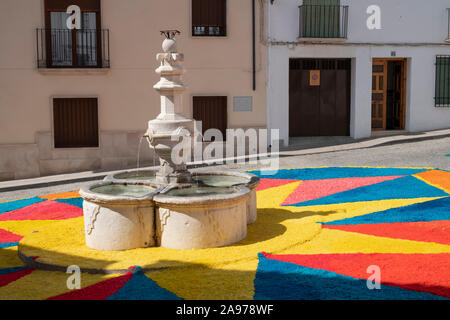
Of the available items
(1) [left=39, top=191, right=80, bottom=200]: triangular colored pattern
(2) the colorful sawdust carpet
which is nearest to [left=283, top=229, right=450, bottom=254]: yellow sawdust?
(2) the colorful sawdust carpet

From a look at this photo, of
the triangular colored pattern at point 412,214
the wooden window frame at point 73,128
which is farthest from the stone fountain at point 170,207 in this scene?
the wooden window frame at point 73,128

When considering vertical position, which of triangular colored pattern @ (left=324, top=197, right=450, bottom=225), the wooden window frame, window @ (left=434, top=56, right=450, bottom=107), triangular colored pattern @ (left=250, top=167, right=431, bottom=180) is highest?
window @ (left=434, top=56, right=450, bottom=107)

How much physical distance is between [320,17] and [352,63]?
6.92 ft

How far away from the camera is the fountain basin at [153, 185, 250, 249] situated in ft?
24.2

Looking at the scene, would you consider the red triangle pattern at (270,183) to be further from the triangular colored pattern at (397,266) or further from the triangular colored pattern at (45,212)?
the triangular colored pattern at (397,266)

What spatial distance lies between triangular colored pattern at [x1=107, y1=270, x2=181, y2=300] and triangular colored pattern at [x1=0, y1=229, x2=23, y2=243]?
3.10 metres

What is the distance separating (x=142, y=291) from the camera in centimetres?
618

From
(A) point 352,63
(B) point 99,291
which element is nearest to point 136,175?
(B) point 99,291

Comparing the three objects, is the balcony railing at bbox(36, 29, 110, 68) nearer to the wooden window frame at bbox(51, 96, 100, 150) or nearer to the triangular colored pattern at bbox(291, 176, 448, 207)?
the wooden window frame at bbox(51, 96, 100, 150)

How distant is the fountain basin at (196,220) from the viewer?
7.36m

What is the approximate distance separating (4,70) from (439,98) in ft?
49.3

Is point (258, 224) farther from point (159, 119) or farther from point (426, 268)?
point (426, 268)

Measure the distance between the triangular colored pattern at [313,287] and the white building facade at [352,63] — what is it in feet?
41.4
